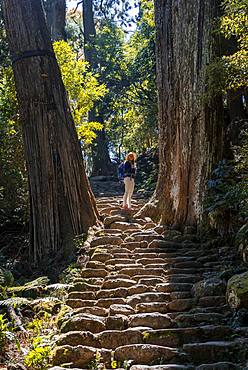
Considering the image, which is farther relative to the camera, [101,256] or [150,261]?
[101,256]

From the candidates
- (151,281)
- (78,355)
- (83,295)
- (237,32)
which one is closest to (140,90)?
(237,32)

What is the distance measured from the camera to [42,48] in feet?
28.0

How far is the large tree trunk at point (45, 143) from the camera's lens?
316 inches

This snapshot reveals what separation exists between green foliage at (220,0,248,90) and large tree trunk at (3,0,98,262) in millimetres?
3172

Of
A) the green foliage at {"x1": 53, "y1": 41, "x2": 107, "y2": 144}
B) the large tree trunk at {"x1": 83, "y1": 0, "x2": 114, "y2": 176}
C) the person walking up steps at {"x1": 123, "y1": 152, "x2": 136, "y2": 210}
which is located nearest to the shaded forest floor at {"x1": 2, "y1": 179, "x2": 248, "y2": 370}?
the person walking up steps at {"x1": 123, "y1": 152, "x2": 136, "y2": 210}

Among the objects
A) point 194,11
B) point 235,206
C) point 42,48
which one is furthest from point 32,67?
point 235,206

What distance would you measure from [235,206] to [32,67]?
458cm

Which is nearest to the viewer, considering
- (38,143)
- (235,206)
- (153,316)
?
(153,316)

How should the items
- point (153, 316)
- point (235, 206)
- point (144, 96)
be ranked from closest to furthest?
point (153, 316)
point (235, 206)
point (144, 96)

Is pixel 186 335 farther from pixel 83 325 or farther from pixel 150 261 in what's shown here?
pixel 150 261

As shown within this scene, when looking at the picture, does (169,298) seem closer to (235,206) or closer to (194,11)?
(235,206)

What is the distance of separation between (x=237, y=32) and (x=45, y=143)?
396cm

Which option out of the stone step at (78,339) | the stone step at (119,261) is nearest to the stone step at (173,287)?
the stone step at (119,261)

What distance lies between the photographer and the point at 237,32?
595 cm
